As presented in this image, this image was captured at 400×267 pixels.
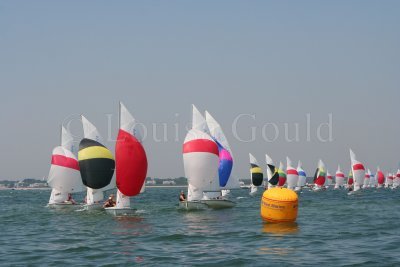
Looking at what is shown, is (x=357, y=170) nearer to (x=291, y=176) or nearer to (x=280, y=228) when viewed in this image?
(x=291, y=176)

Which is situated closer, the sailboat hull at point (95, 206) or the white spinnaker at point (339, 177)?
the sailboat hull at point (95, 206)

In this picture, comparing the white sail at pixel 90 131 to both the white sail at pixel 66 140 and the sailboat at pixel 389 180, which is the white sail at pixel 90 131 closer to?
the white sail at pixel 66 140

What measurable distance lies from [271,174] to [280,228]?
68757 mm

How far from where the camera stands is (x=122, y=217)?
44531 mm

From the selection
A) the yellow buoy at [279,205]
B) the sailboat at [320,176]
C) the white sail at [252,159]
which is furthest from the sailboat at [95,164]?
the sailboat at [320,176]

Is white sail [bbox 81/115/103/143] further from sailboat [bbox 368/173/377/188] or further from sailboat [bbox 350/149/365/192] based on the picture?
sailboat [bbox 368/173/377/188]

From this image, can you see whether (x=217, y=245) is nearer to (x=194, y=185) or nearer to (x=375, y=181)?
(x=194, y=185)

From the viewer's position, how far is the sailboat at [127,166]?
4519 cm

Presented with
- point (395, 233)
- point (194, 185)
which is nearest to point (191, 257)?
point (395, 233)

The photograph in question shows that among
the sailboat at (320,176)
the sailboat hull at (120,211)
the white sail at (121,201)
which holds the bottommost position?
the sailboat hull at (120,211)

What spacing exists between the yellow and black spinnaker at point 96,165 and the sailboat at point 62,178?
360 inches

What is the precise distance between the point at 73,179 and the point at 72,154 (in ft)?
9.33

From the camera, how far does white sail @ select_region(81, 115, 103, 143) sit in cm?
5300

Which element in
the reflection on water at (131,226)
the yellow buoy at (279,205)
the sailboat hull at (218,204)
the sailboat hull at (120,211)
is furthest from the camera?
the sailboat hull at (218,204)
